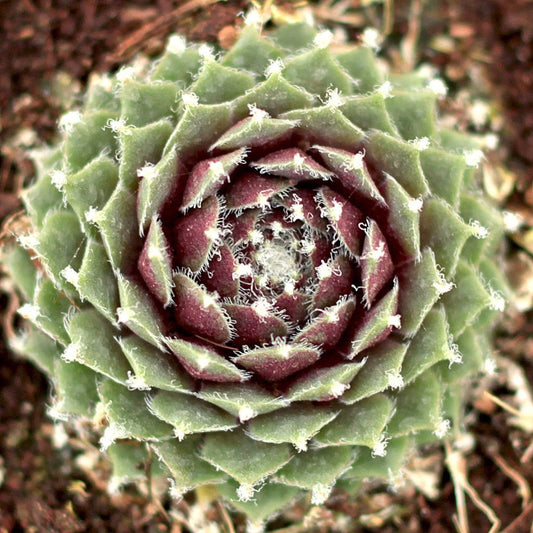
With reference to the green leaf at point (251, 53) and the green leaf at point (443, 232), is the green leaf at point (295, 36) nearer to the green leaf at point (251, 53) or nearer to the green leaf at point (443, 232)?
the green leaf at point (251, 53)

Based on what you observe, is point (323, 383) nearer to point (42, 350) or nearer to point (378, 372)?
point (378, 372)

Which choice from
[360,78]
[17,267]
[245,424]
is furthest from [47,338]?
[360,78]

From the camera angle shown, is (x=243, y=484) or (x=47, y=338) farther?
(x=47, y=338)

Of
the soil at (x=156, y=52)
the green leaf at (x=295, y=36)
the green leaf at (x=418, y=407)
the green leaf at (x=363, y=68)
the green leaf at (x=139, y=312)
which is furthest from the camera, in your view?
the soil at (x=156, y=52)

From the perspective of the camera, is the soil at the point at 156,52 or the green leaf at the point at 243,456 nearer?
the green leaf at the point at 243,456

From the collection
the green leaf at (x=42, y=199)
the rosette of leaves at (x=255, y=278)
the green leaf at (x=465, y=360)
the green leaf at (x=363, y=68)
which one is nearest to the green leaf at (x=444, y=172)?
the rosette of leaves at (x=255, y=278)

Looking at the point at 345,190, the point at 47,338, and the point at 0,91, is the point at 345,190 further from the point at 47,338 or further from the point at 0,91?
the point at 0,91

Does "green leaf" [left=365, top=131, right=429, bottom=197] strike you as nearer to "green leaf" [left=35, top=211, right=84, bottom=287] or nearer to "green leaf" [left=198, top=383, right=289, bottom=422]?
"green leaf" [left=198, top=383, right=289, bottom=422]

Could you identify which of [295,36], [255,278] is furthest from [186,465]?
[295,36]
